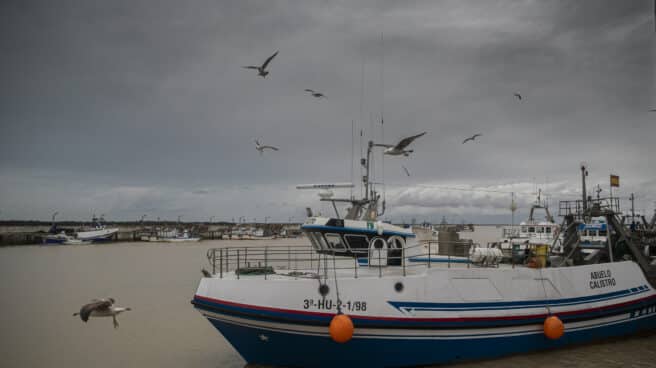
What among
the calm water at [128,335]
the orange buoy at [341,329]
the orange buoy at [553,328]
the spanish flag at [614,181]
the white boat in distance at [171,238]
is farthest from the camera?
the white boat in distance at [171,238]

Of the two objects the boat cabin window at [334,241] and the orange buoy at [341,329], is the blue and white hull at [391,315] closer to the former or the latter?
the orange buoy at [341,329]

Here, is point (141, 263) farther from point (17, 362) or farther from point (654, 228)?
point (654, 228)

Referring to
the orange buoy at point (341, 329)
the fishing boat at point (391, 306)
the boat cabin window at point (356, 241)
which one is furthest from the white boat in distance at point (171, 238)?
the orange buoy at point (341, 329)

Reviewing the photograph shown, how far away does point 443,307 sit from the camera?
777cm

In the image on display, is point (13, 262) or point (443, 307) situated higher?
point (443, 307)

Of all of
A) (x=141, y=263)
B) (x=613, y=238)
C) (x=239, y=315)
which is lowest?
(x=141, y=263)

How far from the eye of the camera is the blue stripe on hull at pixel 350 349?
736 centimetres

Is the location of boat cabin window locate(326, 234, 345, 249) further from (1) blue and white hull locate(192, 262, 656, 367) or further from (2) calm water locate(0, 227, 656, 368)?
(2) calm water locate(0, 227, 656, 368)

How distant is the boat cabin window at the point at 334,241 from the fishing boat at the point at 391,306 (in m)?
0.02

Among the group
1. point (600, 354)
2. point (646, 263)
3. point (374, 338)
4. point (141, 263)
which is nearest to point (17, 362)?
point (374, 338)

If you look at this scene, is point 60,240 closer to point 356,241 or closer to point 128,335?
point 128,335

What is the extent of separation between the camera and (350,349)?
736cm

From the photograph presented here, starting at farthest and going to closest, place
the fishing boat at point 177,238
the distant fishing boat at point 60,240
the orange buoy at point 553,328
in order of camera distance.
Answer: the fishing boat at point 177,238 < the distant fishing boat at point 60,240 < the orange buoy at point 553,328

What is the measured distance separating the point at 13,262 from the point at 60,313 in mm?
20632
